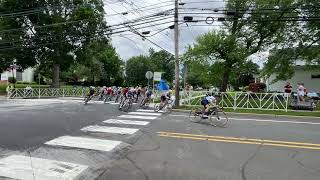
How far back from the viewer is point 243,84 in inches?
3125

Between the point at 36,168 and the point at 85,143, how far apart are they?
10.3 ft

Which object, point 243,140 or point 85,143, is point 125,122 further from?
point 243,140

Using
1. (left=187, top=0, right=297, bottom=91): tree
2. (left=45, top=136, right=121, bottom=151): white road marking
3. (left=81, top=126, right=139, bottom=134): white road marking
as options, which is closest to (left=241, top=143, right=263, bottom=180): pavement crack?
(left=45, top=136, right=121, bottom=151): white road marking

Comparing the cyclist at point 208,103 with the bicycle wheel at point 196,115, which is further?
the bicycle wheel at point 196,115

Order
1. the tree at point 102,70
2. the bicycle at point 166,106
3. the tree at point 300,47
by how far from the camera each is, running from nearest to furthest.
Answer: the bicycle at point 166,106, the tree at point 300,47, the tree at point 102,70

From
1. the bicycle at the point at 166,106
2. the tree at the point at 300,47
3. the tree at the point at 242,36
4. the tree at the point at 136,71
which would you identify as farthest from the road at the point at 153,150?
the tree at the point at 136,71

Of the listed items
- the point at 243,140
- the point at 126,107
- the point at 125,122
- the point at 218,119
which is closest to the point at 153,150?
the point at 243,140

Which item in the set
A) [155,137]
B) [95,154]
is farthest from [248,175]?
[155,137]

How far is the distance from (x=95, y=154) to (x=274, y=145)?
5440mm

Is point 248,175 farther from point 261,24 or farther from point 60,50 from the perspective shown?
point 60,50

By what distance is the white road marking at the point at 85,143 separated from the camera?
11.4m

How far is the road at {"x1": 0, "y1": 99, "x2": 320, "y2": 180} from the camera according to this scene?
8.80 m

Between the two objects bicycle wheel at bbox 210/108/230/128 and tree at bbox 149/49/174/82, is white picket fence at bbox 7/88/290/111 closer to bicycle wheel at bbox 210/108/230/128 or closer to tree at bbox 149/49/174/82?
bicycle wheel at bbox 210/108/230/128

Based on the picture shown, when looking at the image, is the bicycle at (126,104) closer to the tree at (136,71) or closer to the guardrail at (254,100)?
the guardrail at (254,100)
